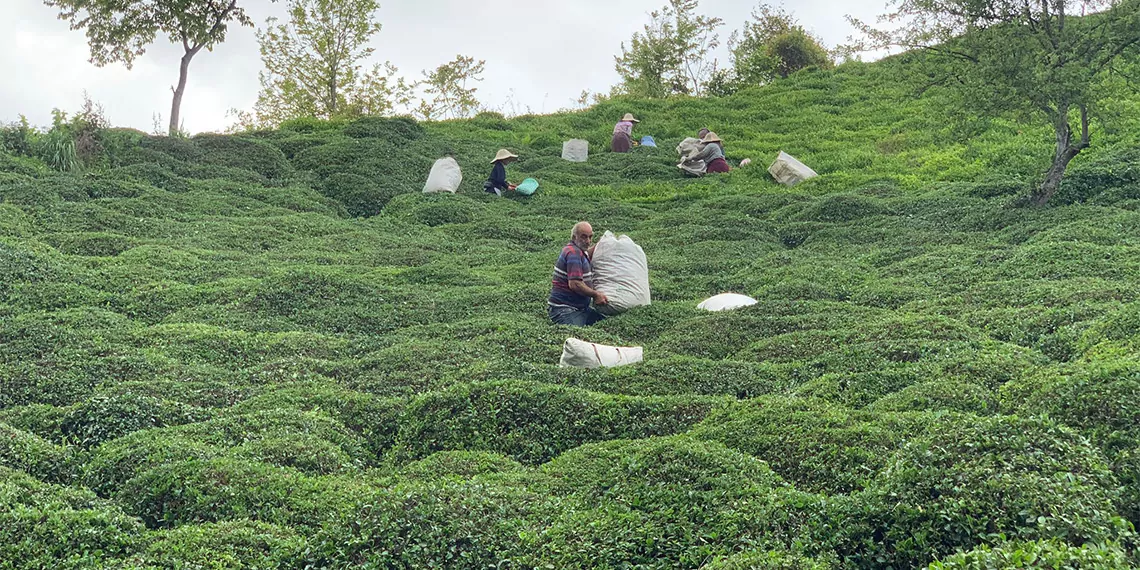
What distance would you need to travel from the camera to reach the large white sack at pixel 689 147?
26906mm

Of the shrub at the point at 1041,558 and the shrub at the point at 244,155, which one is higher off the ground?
the shrub at the point at 244,155

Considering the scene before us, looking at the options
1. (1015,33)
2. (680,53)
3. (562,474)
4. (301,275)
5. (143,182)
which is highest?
(680,53)

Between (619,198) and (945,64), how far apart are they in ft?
27.5

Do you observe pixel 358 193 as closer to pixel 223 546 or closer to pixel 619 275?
pixel 619 275

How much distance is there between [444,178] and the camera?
78.9ft

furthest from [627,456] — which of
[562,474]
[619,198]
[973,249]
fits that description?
[619,198]

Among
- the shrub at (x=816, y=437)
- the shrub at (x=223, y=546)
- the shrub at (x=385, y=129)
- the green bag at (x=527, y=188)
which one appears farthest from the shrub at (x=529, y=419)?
the shrub at (x=385, y=129)

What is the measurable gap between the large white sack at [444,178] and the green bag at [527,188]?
1535mm

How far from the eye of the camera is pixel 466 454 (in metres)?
8.19

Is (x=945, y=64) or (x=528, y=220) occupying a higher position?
(x=945, y=64)

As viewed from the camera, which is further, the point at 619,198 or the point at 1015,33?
the point at 619,198

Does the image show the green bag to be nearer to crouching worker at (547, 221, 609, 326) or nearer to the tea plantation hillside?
the tea plantation hillside

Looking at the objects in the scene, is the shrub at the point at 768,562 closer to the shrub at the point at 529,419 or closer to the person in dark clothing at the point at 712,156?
the shrub at the point at 529,419

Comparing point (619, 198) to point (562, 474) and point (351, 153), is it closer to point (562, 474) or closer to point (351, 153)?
point (351, 153)
